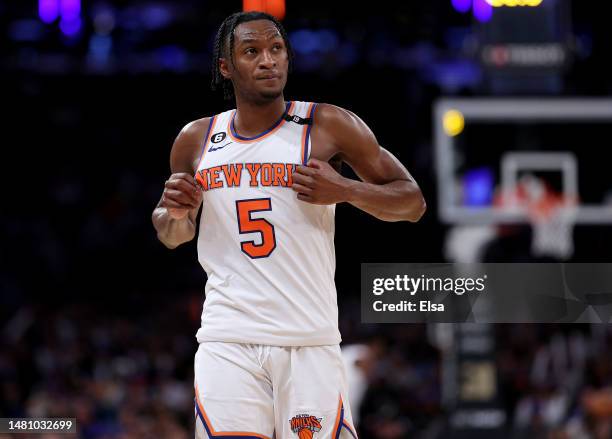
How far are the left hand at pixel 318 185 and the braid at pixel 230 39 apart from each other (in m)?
0.58

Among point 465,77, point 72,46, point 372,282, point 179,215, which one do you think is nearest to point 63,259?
point 72,46

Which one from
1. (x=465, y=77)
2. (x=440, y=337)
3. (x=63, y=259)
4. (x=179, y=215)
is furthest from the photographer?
(x=63, y=259)

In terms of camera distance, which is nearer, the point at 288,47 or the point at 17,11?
the point at 288,47

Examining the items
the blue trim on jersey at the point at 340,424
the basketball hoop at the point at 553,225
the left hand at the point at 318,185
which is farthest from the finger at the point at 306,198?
the basketball hoop at the point at 553,225

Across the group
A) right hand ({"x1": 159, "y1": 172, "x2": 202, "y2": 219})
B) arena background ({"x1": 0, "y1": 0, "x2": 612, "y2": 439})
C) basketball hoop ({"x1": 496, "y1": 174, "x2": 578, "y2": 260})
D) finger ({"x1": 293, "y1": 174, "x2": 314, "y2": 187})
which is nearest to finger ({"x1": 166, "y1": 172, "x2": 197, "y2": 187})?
right hand ({"x1": 159, "y1": 172, "x2": 202, "y2": 219})

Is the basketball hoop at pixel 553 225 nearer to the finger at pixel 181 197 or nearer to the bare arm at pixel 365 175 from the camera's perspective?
the bare arm at pixel 365 175

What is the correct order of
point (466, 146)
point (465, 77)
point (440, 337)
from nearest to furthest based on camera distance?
point (466, 146) < point (440, 337) < point (465, 77)

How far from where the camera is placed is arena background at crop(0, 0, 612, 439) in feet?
31.1

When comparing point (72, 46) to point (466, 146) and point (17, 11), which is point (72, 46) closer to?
point (17, 11)

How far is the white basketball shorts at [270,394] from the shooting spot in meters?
3.34

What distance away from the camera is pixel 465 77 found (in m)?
12.6

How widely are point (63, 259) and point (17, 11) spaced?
3500mm

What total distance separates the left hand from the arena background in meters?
4.21

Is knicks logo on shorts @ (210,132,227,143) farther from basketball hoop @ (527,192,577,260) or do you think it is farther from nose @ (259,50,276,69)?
basketball hoop @ (527,192,577,260)
